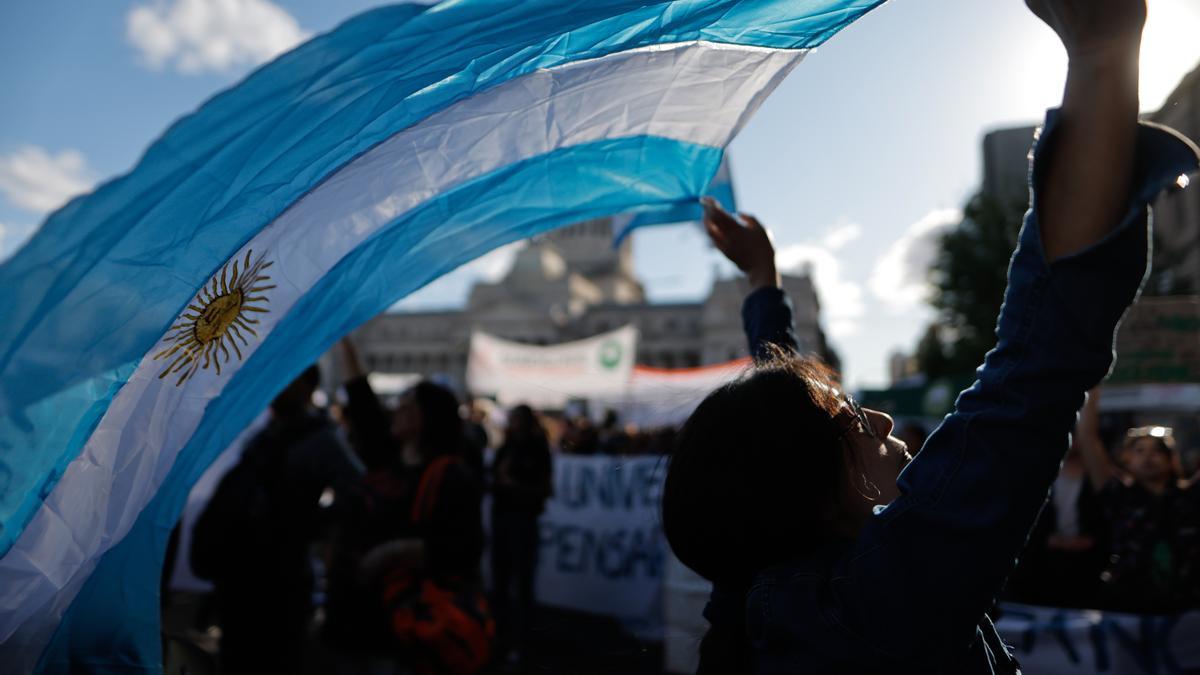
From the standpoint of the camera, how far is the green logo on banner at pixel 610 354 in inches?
684

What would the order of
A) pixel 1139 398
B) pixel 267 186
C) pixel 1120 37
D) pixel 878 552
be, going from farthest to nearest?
pixel 1139 398 → pixel 267 186 → pixel 878 552 → pixel 1120 37

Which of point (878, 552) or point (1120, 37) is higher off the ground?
point (1120, 37)

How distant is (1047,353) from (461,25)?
4.30ft

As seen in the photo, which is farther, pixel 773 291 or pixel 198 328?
pixel 773 291

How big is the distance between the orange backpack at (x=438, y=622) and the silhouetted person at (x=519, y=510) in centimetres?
396

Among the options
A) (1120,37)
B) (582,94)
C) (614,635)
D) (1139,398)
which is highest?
(582,94)

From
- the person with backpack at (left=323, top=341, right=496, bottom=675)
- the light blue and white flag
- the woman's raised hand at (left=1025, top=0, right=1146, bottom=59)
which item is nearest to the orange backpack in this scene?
the person with backpack at (left=323, top=341, right=496, bottom=675)

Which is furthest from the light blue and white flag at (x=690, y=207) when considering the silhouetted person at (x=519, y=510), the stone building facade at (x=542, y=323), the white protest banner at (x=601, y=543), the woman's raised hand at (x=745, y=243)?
the stone building facade at (x=542, y=323)

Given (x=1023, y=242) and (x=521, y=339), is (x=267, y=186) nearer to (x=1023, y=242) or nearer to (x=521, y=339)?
(x=1023, y=242)

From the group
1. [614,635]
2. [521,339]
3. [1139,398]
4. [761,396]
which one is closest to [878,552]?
[761,396]

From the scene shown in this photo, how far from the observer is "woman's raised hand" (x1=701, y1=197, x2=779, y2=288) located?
2217 millimetres

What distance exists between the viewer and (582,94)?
2092 millimetres

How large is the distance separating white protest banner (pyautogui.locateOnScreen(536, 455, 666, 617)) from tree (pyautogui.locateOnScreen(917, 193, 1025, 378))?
2319 centimetres

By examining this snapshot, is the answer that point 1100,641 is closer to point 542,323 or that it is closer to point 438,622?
point 438,622
